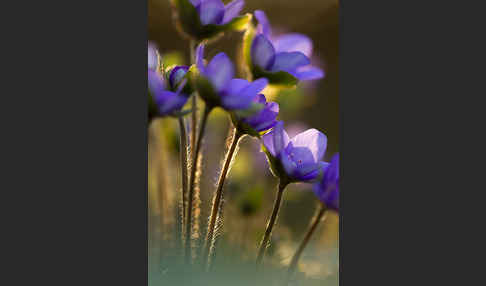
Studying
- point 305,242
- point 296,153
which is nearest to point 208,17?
point 296,153

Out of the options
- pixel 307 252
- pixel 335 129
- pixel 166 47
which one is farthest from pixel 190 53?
pixel 307 252

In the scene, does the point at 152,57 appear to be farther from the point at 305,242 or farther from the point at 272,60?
the point at 305,242

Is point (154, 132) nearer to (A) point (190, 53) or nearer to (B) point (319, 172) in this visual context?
(A) point (190, 53)

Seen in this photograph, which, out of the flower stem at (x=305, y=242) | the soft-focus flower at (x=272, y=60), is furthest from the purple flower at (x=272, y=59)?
the flower stem at (x=305, y=242)

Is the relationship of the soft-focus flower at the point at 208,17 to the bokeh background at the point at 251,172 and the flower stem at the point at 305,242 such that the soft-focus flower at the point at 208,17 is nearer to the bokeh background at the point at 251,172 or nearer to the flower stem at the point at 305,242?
the bokeh background at the point at 251,172

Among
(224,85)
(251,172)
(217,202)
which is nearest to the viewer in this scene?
(224,85)

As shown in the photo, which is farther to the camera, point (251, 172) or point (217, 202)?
point (251, 172)
